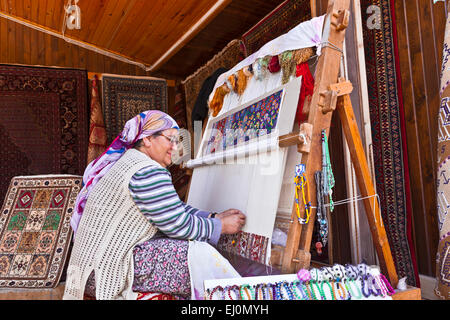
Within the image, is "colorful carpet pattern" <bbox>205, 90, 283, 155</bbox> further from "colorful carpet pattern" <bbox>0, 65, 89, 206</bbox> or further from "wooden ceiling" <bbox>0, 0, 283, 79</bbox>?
"colorful carpet pattern" <bbox>0, 65, 89, 206</bbox>

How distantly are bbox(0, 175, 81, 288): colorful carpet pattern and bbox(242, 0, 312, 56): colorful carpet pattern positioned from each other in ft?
6.09

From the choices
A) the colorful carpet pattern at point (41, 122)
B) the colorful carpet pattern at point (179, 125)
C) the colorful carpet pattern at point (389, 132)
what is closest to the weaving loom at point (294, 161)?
the colorful carpet pattern at point (389, 132)

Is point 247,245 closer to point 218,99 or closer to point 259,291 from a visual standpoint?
point 259,291

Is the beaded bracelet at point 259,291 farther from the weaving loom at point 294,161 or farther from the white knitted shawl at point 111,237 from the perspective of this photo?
the white knitted shawl at point 111,237

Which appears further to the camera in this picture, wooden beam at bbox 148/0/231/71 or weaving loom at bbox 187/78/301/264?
wooden beam at bbox 148/0/231/71

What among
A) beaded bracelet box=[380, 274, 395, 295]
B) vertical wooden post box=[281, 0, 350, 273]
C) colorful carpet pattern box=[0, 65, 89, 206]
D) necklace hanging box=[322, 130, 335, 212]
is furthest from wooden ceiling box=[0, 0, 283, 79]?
beaded bracelet box=[380, 274, 395, 295]

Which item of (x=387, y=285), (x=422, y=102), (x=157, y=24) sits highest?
(x=157, y=24)

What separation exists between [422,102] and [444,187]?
0.75 metres

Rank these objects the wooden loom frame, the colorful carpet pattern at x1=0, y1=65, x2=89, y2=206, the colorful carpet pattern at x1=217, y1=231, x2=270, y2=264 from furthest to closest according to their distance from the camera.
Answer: the colorful carpet pattern at x1=0, y1=65, x2=89, y2=206, the colorful carpet pattern at x1=217, y1=231, x2=270, y2=264, the wooden loom frame

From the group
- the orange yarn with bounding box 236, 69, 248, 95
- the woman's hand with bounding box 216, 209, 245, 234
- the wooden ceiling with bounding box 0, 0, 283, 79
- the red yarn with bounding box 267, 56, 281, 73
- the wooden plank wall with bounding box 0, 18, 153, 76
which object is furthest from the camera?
the wooden plank wall with bounding box 0, 18, 153, 76

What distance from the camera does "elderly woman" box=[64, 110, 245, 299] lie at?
133 centimetres

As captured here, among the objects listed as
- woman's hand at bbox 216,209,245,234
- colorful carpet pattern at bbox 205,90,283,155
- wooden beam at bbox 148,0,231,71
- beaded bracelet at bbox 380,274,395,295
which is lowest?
beaded bracelet at bbox 380,274,395,295

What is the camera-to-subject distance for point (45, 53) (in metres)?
4.35

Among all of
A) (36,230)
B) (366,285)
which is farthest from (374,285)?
(36,230)
